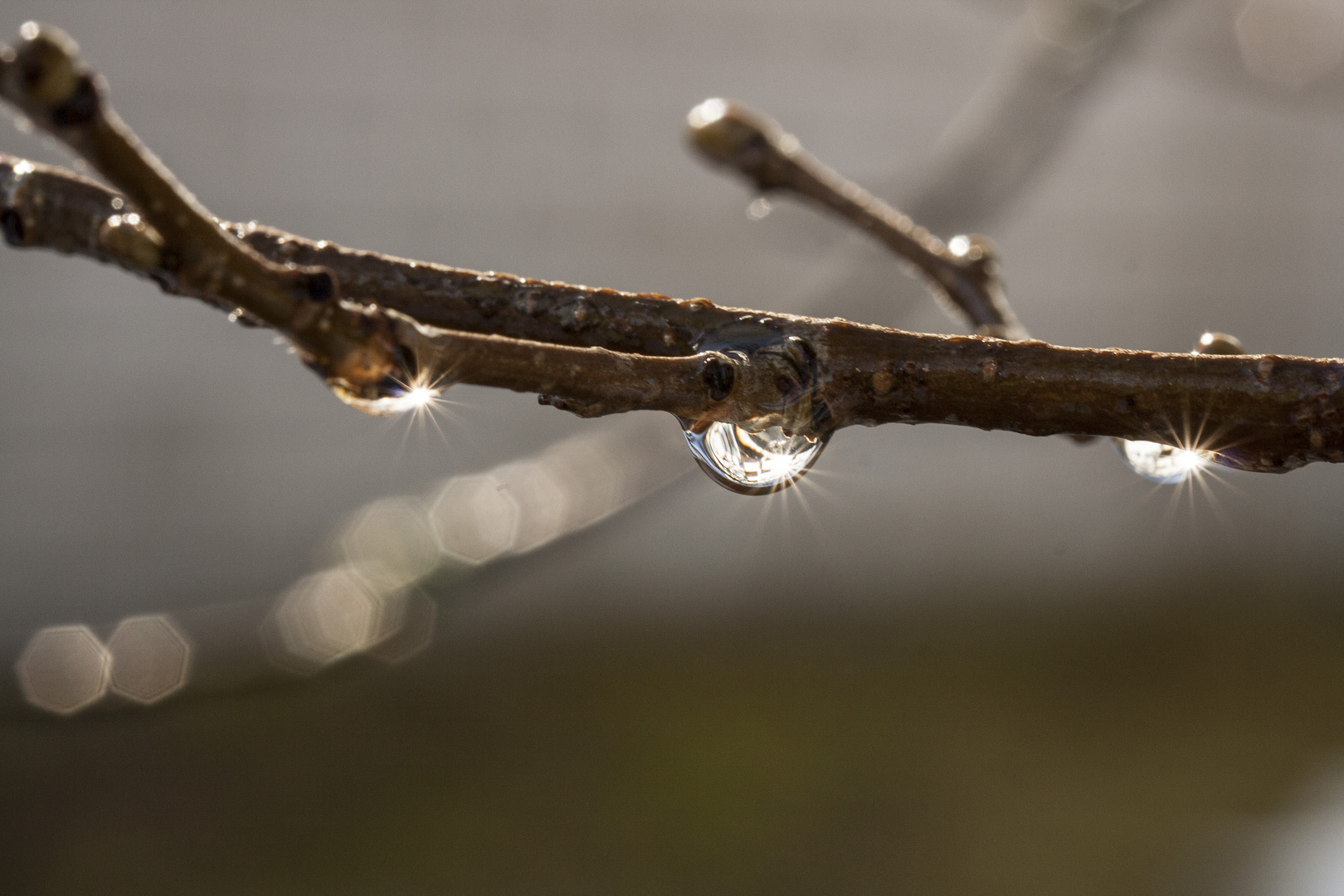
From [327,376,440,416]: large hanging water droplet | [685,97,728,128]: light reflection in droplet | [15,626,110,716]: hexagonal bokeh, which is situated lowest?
[327,376,440,416]: large hanging water droplet

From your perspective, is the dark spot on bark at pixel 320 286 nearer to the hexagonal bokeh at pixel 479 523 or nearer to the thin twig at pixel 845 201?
the thin twig at pixel 845 201

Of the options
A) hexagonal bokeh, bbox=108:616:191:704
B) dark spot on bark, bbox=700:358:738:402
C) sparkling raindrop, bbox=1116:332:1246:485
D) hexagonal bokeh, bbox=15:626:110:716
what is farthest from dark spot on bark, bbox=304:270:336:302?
hexagonal bokeh, bbox=15:626:110:716

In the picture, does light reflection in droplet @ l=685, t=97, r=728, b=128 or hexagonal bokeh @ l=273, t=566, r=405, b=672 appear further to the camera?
hexagonal bokeh @ l=273, t=566, r=405, b=672

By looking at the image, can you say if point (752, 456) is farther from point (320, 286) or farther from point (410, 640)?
point (410, 640)

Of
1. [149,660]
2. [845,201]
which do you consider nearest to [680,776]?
[149,660]

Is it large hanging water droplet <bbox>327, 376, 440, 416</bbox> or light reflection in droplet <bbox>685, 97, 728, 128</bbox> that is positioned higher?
light reflection in droplet <bbox>685, 97, 728, 128</bbox>

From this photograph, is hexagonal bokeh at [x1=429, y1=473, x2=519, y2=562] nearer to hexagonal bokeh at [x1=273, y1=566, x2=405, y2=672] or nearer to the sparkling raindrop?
hexagonal bokeh at [x1=273, y1=566, x2=405, y2=672]
